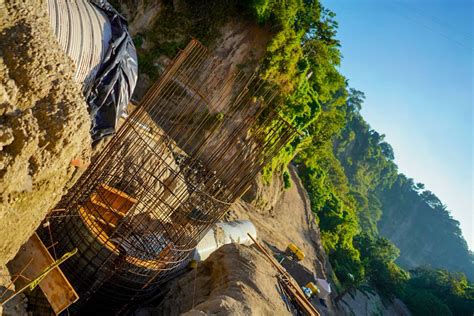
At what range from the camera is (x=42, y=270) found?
340 cm

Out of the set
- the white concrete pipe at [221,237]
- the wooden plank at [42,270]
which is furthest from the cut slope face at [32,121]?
the white concrete pipe at [221,237]

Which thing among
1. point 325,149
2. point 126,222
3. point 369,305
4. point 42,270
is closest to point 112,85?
point 126,222

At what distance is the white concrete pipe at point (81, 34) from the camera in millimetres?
4066

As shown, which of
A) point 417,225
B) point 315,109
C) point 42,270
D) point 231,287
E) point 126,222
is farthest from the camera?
point 417,225

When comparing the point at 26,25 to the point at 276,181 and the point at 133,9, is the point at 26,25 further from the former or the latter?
the point at 276,181

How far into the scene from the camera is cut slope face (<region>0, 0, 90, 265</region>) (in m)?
2.00

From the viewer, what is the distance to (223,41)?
45.7 feet

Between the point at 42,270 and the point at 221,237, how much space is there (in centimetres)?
480

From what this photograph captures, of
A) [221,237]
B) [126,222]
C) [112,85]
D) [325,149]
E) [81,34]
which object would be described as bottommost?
[221,237]

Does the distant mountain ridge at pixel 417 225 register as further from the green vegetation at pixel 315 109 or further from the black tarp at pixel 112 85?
the black tarp at pixel 112 85

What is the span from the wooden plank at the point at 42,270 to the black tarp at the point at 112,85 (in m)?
1.74

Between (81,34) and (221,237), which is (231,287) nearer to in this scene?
(221,237)

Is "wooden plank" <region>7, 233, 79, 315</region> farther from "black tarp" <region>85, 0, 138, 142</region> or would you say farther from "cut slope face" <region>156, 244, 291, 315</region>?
"black tarp" <region>85, 0, 138, 142</region>

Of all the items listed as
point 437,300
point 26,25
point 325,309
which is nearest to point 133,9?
point 26,25
